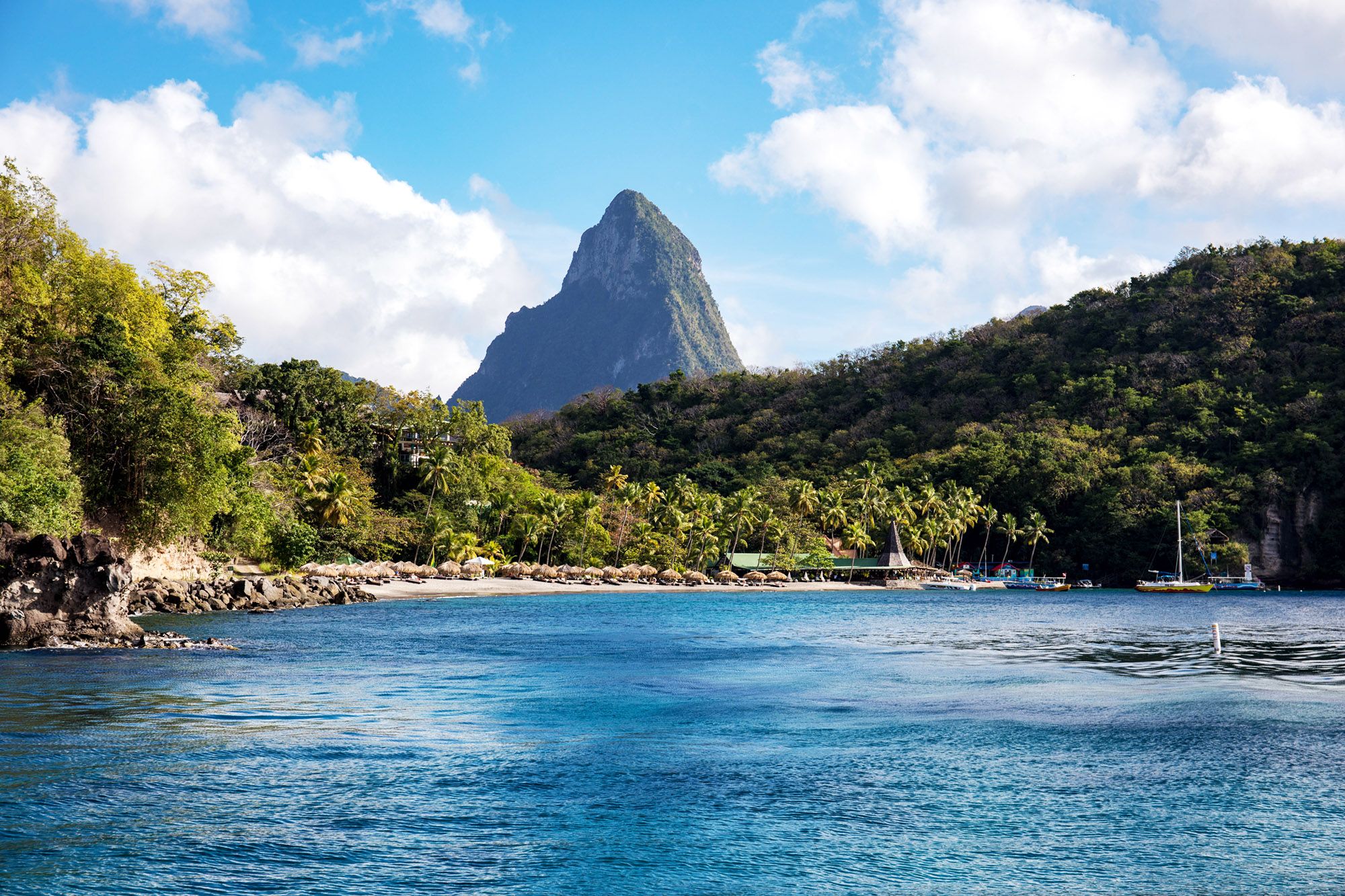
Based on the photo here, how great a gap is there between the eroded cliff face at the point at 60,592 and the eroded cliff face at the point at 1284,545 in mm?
→ 93728

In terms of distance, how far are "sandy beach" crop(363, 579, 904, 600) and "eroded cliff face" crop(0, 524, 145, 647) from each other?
2939cm

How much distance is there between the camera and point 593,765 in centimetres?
1331

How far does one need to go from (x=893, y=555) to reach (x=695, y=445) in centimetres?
3477

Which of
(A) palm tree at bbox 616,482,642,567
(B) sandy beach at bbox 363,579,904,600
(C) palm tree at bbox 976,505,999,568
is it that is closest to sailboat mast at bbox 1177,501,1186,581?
(C) palm tree at bbox 976,505,999,568

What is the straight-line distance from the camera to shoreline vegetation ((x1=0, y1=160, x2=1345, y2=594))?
120 ft

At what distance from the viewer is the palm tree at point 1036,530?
9625 centimetres

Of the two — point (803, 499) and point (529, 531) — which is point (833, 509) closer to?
point (803, 499)

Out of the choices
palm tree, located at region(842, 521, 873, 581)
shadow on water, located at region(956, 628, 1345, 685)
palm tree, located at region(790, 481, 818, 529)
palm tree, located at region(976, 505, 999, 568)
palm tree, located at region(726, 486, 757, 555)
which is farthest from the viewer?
palm tree, located at region(976, 505, 999, 568)

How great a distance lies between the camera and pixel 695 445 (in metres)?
121

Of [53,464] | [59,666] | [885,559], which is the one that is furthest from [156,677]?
[885,559]

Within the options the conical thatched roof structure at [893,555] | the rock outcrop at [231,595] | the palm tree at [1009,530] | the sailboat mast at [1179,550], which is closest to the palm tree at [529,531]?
the rock outcrop at [231,595]

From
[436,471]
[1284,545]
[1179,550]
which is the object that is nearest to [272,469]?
[436,471]

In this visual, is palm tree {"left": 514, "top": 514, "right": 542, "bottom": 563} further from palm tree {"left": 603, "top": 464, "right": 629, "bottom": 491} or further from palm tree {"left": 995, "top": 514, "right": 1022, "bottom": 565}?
palm tree {"left": 995, "top": 514, "right": 1022, "bottom": 565}

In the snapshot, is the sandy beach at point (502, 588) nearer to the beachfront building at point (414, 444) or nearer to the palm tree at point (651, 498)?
the palm tree at point (651, 498)
